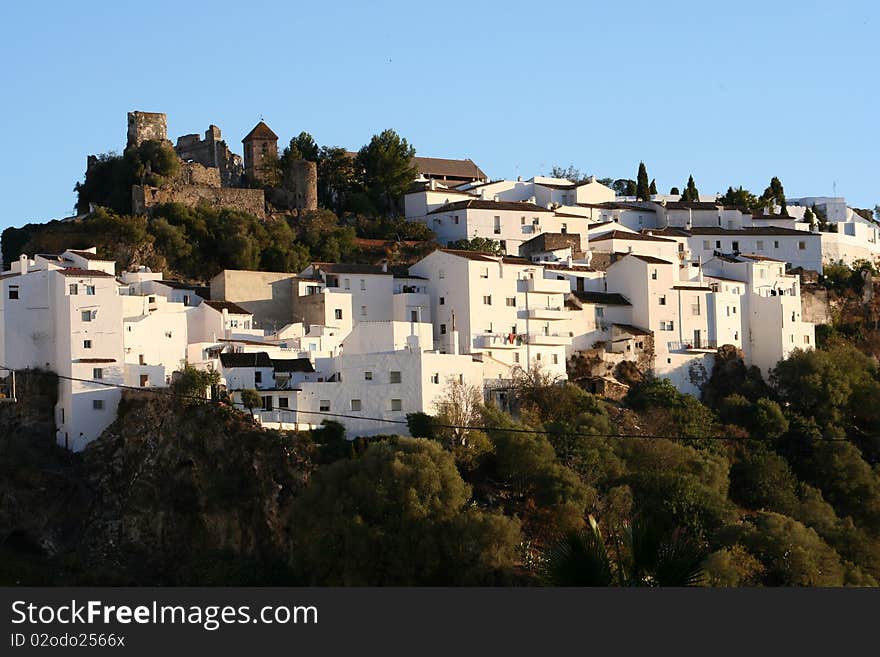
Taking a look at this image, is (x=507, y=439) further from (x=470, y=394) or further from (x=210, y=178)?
(x=210, y=178)

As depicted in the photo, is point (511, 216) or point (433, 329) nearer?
point (433, 329)

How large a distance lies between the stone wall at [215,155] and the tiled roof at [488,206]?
11.0 meters

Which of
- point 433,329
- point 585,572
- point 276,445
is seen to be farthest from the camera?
point 433,329

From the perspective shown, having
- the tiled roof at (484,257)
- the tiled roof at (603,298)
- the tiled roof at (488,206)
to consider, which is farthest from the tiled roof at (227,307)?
the tiled roof at (488,206)

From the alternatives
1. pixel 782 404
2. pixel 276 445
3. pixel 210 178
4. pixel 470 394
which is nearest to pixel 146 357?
pixel 276 445

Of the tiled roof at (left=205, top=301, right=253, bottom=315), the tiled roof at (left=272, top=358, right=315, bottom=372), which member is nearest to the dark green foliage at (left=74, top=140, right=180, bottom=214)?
the tiled roof at (left=205, top=301, right=253, bottom=315)

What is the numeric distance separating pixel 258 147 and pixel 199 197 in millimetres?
11696

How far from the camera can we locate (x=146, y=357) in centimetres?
5716

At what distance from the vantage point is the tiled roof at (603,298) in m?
68.1

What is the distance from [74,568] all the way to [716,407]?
27.5 metres

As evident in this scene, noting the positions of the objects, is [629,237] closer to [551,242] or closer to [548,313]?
[551,242]

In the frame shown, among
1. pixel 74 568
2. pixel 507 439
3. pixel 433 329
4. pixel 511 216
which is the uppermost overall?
pixel 511 216

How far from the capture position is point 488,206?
78312 mm

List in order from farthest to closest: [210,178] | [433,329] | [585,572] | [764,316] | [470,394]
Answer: [210,178] < [764,316] < [433,329] < [470,394] < [585,572]
